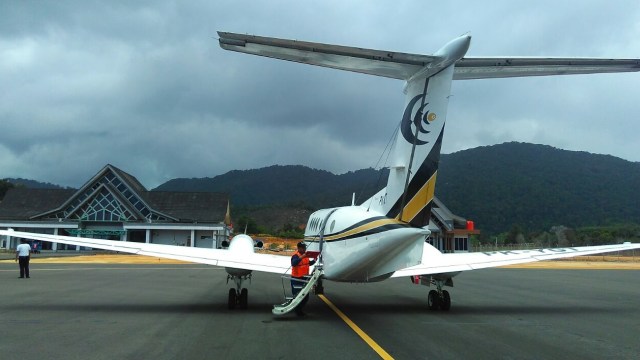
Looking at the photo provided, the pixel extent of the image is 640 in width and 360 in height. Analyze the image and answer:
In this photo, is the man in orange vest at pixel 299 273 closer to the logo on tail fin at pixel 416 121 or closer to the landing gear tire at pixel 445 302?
the logo on tail fin at pixel 416 121

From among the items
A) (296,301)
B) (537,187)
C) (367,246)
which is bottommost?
(296,301)

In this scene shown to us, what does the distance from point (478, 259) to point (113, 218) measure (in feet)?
179

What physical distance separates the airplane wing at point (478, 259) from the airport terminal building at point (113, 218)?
1842 inches

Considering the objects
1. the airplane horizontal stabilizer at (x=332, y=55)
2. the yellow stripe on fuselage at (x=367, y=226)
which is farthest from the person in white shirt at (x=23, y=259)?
the airplane horizontal stabilizer at (x=332, y=55)

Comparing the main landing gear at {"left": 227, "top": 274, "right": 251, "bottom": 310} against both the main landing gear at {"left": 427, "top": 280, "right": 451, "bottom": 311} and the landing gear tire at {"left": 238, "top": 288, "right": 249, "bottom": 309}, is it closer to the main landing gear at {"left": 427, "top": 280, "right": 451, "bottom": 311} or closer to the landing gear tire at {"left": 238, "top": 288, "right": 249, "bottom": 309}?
the landing gear tire at {"left": 238, "top": 288, "right": 249, "bottom": 309}

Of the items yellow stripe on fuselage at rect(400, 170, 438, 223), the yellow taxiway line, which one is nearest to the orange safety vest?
the yellow taxiway line

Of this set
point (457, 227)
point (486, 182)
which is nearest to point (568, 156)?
point (486, 182)

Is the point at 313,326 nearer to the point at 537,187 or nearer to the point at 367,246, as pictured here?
the point at 367,246

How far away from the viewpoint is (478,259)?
13828mm

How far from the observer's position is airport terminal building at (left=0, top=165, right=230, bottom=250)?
59.0m

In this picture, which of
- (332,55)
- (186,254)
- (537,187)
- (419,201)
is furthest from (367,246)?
(537,187)

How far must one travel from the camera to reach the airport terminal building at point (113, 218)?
59000 mm

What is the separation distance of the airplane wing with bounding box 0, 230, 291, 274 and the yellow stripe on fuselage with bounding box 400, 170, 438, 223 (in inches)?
161

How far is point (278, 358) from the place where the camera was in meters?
7.79
